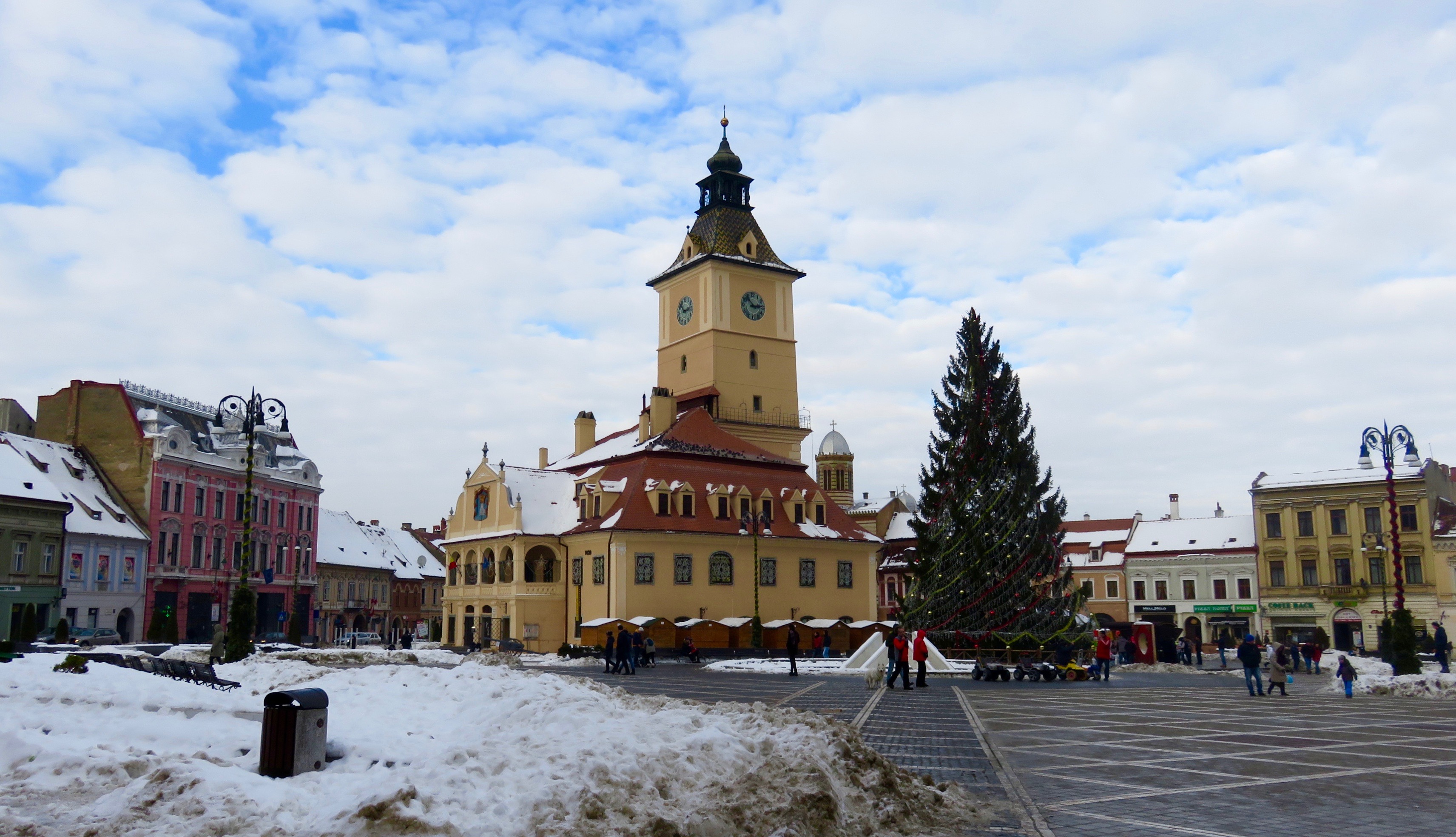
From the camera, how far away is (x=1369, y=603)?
206ft

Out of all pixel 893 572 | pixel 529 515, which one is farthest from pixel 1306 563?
pixel 529 515

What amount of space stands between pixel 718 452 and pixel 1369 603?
37.5 meters

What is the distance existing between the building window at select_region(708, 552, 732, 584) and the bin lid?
4587cm

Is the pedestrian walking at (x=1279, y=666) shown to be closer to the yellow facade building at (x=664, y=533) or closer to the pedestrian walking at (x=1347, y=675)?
the pedestrian walking at (x=1347, y=675)

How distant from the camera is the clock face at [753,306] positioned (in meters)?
71.6

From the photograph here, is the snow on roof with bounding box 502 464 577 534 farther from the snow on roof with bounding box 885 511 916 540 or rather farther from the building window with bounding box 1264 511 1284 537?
the building window with bounding box 1264 511 1284 537

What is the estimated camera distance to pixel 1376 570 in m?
62.6

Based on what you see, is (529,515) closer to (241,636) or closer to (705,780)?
(241,636)

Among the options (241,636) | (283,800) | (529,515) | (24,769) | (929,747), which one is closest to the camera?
(283,800)

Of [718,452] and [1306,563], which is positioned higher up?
[718,452]

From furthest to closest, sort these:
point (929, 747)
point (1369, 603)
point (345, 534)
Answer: point (345, 534), point (1369, 603), point (929, 747)

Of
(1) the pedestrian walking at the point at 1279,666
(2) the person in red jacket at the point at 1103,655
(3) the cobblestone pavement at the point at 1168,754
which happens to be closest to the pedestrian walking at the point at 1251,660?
(1) the pedestrian walking at the point at 1279,666

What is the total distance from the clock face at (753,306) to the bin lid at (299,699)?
62.4m

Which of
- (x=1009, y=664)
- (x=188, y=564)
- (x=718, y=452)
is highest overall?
(x=718, y=452)
